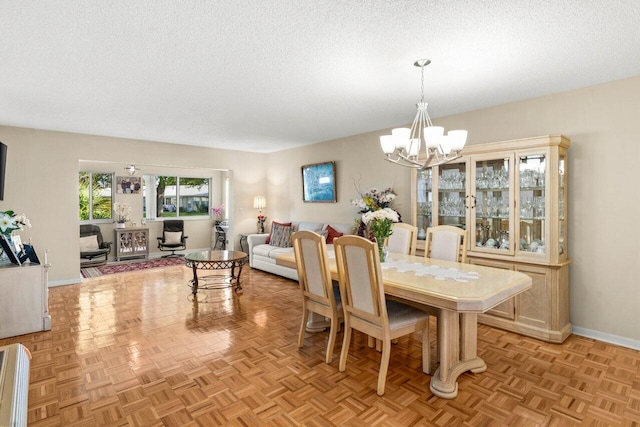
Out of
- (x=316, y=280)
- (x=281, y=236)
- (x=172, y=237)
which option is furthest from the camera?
(x=172, y=237)

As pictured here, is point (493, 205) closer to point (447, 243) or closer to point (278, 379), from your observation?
point (447, 243)

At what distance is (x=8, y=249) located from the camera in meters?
3.39

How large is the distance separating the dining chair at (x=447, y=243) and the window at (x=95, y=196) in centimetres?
703

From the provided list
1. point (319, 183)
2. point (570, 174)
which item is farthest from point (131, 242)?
point (570, 174)

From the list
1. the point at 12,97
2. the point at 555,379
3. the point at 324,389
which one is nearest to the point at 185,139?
the point at 12,97

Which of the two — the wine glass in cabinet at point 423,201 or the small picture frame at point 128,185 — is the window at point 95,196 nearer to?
the small picture frame at point 128,185

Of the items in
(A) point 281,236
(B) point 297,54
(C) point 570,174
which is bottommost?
(A) point 281,236

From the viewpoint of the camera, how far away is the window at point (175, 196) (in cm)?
815

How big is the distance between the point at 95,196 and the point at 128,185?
0.67 m

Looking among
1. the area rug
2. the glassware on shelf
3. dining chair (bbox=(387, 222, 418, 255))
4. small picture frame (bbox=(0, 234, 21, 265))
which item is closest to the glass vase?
dining chair (bbox=(387, 222, 418, 255))

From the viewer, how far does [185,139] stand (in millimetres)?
5859

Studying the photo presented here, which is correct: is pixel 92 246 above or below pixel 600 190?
below

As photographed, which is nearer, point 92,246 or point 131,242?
point 92,246

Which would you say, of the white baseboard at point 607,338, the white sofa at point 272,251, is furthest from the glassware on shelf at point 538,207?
the white sofa at point 272,251
